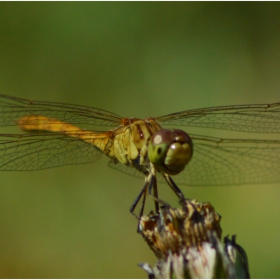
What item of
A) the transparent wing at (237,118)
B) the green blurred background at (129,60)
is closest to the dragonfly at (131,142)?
the transparent wing at (237,118)

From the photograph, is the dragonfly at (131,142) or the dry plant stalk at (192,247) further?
the dragonfly at (131,142)

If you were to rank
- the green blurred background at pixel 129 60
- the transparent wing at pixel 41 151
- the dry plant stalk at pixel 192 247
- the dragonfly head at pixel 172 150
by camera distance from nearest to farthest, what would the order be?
1. the dry plant stalk at pixel 192 247
2. the dragonfly head at pixel 172 150
3. the transparent wing at pixel 41 151
4. the green blurred background at pixel 129 60

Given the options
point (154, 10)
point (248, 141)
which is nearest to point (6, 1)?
point (154, 10)

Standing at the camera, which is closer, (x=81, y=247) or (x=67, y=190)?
(x=81, y=247)

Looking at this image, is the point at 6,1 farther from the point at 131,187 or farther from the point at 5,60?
the point at 131,187

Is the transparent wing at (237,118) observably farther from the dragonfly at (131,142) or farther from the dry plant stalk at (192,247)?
the dry plant stalk at (192,247)

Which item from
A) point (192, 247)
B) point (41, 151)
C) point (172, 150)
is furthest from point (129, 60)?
point (192, 247)

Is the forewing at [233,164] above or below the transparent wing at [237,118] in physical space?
below
